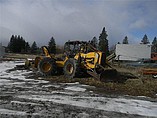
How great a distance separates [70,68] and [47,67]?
170 cm

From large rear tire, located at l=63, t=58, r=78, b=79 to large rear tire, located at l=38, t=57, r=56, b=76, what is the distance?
95 centimetres

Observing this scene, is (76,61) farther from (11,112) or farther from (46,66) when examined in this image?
(11,112)

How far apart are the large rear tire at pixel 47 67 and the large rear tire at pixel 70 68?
3.12 feet

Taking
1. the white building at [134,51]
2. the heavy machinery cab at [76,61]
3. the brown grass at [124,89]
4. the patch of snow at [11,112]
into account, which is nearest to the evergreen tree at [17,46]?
the white building at [134,51]

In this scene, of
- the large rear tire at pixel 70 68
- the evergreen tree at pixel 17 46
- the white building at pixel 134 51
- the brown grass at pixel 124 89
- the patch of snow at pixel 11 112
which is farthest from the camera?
the evergreen tree at pixel 17 46

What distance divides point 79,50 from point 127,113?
8.05 meters

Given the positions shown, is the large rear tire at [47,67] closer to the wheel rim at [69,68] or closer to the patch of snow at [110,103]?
the wheel rim at [69,68]

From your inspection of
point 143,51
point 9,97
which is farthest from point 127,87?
point 143,51

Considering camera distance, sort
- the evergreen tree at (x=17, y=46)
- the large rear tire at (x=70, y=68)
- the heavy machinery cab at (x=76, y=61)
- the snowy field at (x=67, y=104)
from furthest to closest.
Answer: the evergreen tree at (x=17, y=46), the large rear tire at (x=70, y=68), the heavy machinery cab at (x=76, y=61), the snowy field at (x=67, y=104)

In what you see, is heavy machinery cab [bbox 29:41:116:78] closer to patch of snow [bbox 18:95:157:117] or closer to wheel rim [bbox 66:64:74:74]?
wheel rim [bbox 66:64:74:74]

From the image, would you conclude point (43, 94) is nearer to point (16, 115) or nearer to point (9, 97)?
point (9, 97)

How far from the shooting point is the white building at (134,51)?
39500mm

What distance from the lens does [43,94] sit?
8.90 meters

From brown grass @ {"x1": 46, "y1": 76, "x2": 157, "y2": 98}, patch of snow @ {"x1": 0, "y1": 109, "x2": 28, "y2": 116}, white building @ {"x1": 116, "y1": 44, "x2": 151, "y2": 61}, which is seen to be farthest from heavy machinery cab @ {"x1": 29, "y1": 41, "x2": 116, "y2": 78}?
white building @ {"x1": 116, "y1": 44, "x2": 151, "y2": 61}
